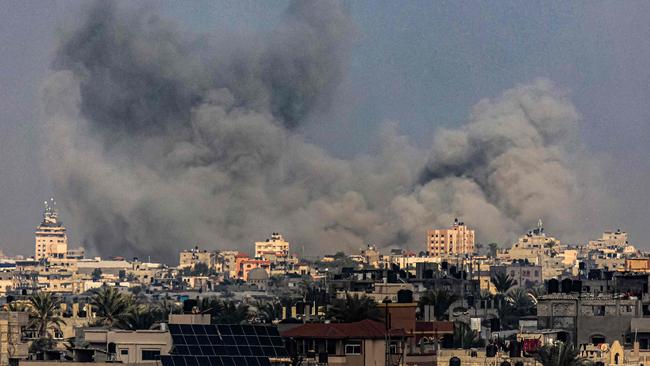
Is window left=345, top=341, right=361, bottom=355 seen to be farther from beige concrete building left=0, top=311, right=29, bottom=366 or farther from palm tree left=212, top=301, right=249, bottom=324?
palm tree left=212, top=301, right=249, bottom=324

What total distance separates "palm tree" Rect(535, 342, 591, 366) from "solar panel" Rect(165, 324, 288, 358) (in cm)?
876

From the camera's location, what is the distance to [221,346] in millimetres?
54812

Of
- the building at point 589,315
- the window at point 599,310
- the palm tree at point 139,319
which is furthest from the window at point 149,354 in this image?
the window at point 599,310

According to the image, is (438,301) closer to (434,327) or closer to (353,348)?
(434,327)

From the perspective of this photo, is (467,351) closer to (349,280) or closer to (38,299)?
(38,299)

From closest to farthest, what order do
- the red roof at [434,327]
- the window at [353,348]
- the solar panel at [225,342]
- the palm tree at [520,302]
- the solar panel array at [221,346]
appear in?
1. the solar panel array at [221,346]
2. the solar panel at [225,342]
3. the window at [353,348]
4. the red roof at [434,327]
5. the palm tree at [520,302]

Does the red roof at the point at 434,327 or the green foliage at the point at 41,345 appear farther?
→ the red roof at the point at 434,327

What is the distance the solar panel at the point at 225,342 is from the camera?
5447 centimetres

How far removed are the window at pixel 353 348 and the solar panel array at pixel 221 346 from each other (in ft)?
16.9

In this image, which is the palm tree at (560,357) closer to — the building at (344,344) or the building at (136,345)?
the building at (344,344)

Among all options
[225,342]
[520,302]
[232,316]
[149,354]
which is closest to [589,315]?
[232,316]

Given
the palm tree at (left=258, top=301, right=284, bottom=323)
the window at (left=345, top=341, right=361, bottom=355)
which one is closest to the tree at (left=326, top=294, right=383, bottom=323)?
the window at (left=345, top=341, right=361, bottom=355)

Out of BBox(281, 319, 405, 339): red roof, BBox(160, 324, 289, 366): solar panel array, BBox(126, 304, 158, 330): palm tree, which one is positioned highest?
BBox(126, 304, 158, 330): palm tree

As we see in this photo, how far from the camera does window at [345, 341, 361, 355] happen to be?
204 feet
